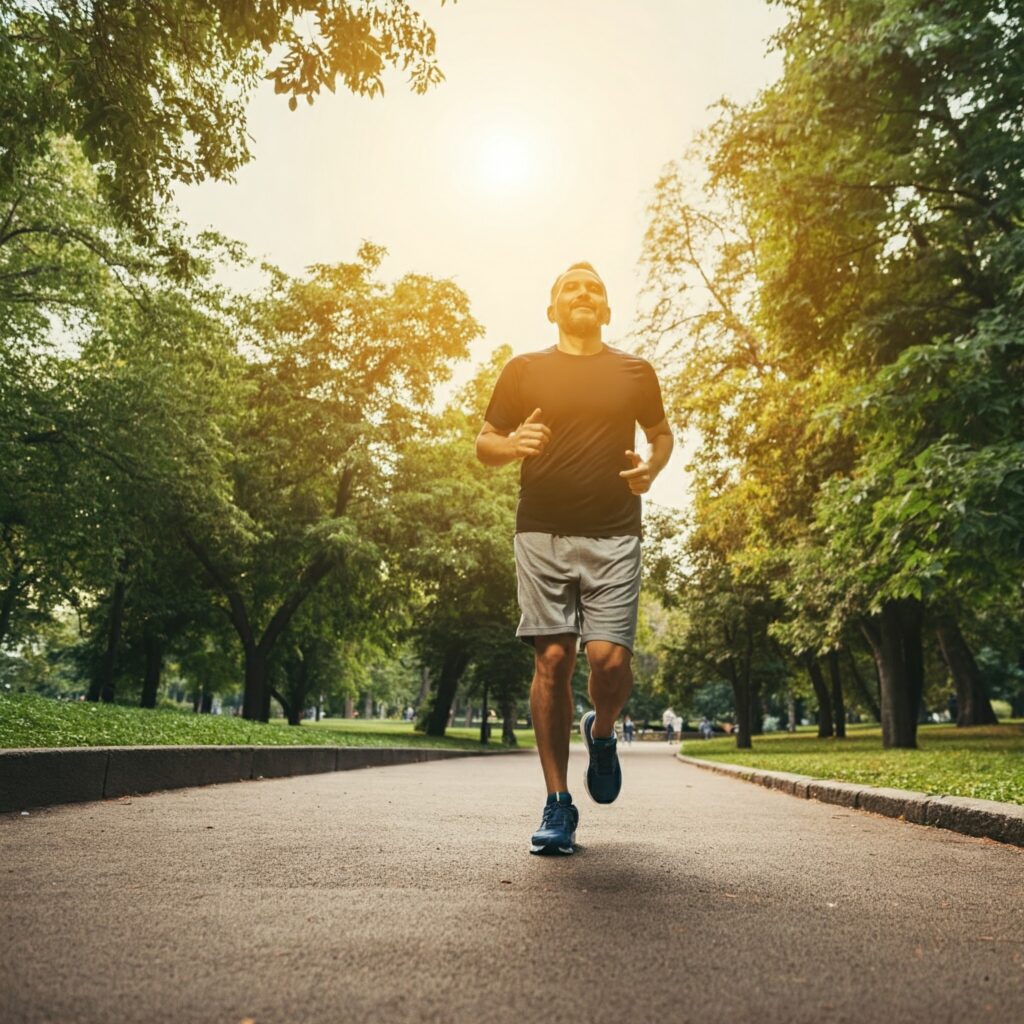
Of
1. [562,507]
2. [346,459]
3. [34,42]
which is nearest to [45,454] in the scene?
[346,459]

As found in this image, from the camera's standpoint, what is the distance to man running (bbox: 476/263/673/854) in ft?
14.1

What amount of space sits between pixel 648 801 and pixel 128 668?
32.3 meters

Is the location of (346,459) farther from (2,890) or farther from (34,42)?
(2,890)

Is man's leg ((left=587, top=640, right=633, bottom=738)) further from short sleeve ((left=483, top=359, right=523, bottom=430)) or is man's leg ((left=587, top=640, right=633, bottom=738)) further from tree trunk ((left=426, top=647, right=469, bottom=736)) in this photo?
tree trunk ((left=426, top=647, right=469, bottom=736))

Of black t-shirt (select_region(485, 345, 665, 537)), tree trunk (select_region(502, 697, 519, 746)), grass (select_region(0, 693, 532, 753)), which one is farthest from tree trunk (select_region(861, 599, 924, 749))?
black t-shirt (select_region(485, 345, 665, 537))

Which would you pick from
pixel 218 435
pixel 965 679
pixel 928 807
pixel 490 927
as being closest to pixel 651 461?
pixel 490 927

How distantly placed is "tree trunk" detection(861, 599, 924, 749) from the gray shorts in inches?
691

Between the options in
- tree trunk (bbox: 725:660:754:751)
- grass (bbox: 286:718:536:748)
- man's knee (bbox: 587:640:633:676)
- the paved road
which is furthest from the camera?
tree trunk (bbox: 725:660:754:751)

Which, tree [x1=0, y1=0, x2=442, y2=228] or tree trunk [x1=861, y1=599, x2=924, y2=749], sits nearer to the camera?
tree [x1=0, y1=0, x2=442, y2=228]

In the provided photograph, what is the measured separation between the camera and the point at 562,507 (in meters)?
4.45

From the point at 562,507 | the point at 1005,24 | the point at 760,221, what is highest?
the point at 1005,24

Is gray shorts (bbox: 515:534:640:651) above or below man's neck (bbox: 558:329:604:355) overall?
below

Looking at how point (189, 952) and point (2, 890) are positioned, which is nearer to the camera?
point (189, 952)

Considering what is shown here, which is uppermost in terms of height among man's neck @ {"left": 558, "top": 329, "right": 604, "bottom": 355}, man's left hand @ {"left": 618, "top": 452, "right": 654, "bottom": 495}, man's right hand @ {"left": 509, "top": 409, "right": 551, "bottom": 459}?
man's neck @ {"left": 558, "top": 329, "right": 604, "bottom": 355}
